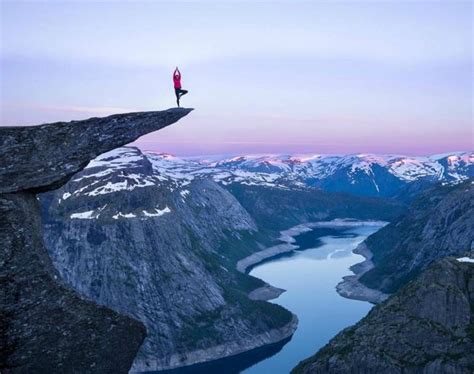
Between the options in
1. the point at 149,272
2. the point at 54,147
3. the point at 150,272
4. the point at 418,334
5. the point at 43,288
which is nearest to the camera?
the point at 43,288

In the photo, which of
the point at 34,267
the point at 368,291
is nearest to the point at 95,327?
the point at 34,267

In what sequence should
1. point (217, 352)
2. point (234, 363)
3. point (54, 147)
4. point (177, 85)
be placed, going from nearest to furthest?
point (54, 147)
point (177, 85)
point (234, 363)
point (217, 352)

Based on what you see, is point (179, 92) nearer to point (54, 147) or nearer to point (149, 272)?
point (54, 147)

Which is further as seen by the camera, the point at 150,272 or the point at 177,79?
the point at 150,272

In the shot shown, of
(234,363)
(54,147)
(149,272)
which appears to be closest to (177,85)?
(54,147)

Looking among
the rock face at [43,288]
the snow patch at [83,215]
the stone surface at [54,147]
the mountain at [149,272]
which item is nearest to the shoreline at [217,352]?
the mountain at [149,272]

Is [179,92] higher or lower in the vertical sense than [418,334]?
higher

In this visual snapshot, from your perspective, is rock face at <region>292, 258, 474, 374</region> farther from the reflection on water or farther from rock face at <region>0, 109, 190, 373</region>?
rock face at <region>0, 109, 190, 373</region>

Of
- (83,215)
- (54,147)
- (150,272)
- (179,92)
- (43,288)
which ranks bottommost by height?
(150,272)
